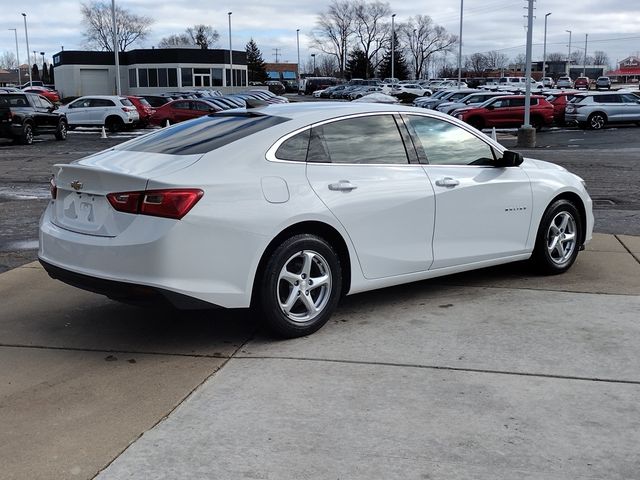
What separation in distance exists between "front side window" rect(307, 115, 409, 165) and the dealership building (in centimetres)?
6783

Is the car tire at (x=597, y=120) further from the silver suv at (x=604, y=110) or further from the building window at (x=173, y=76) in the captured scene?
the building window at (x=173, y=76)

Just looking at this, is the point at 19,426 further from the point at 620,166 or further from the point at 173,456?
the point at 620,166

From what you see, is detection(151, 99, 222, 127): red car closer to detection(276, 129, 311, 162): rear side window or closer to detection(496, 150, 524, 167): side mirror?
detection(496, 150, 524, 167): side mirror

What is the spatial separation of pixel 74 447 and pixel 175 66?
2803 inches

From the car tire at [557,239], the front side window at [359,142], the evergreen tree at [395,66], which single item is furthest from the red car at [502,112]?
the evergreen tree at [395,66]

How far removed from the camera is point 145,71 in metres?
71.8

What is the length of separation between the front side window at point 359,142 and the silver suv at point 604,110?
27599 mm

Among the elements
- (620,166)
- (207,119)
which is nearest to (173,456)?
(207,119)

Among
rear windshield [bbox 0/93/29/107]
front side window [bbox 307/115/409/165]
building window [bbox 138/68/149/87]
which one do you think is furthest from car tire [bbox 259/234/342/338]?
building window [bbox 138/68/149/87]

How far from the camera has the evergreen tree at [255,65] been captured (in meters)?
117

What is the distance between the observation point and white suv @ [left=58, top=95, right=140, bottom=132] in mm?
32562

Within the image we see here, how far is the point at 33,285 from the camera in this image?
6.52 metres

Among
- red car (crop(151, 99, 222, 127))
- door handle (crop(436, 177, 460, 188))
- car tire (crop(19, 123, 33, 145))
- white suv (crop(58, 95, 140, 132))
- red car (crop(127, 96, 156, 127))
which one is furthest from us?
red car (crop(127, 96, 156, 127))

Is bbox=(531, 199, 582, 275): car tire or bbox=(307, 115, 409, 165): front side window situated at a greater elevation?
bbox=(307, 115, 409, 165): front side window
